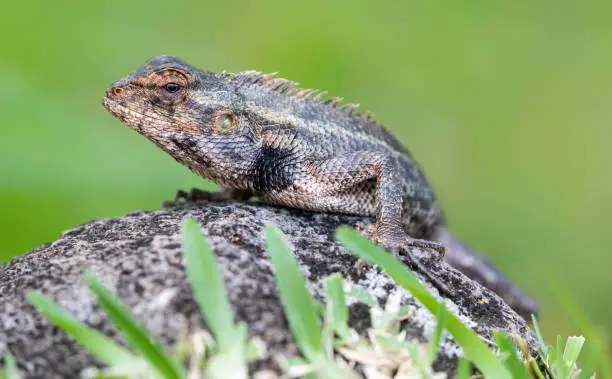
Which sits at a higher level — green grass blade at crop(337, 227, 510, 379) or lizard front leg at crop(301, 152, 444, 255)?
lizard front leg at crop(301, 152, 444, 255)

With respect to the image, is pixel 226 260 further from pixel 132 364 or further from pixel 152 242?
pixel 132 364

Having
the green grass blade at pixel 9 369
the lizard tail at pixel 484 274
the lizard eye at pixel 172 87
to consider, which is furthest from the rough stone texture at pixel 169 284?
the lizard tail at pixel 484 274

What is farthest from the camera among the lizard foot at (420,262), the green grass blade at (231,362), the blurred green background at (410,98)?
the blurred green background at (410,98)

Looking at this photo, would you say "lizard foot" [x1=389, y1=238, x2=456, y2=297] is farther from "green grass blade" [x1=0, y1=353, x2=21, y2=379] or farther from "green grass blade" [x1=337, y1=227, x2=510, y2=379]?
"green grass blade" [x1=0, y1=353, x2=21, y2=379]

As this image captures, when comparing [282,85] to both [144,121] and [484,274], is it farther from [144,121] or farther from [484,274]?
[484,274]

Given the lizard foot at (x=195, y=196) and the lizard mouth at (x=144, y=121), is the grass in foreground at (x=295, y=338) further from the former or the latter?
the lizard foot at (x=195, y=196)

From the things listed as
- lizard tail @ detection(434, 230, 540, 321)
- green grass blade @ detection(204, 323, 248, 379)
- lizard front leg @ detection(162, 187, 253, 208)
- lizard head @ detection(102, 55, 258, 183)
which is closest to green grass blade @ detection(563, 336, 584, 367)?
green grass blade @ detection(204, 323, 248, 379)

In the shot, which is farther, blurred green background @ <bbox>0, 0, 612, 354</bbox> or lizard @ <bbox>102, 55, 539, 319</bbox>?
blurred green background @ <bbox>0, 0, 612, 354</bbox>
